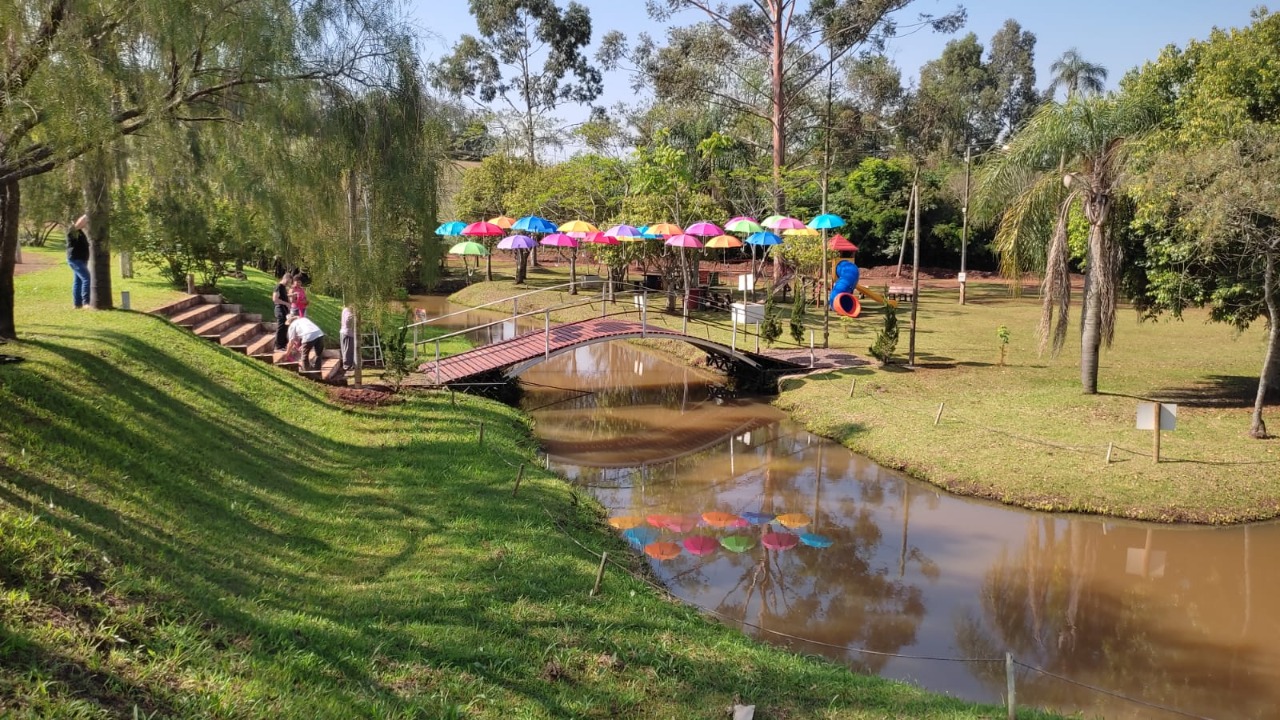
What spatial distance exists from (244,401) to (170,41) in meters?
5.12

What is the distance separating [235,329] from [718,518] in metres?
9.72

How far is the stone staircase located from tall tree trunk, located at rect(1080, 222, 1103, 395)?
525 inches

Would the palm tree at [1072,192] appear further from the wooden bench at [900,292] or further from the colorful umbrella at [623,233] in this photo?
the wooden bench at [900,292]

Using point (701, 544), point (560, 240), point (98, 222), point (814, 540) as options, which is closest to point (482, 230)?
point (560, 240)

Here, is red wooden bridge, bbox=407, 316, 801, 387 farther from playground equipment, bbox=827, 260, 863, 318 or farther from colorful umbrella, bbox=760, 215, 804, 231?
colorful umbrella, bbox=760, 215, 804, 231

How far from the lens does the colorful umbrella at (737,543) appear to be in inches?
421

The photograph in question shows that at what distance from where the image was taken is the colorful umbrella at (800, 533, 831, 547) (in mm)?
10938

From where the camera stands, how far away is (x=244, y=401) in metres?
11.8

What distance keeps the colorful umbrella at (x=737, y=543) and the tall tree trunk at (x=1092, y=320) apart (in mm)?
8801

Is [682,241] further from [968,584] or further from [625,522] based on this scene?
[968,584]

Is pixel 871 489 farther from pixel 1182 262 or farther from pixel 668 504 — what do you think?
pixel 1182 262

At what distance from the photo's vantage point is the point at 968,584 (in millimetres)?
9820

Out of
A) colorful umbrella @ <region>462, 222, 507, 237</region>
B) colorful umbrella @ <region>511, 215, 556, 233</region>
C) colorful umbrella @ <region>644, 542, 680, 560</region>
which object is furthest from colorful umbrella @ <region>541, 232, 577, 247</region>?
colorful umbrella @ <region>644, 542, 680, 560</region>

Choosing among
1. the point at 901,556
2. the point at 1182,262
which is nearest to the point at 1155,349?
the point at 1182,262
